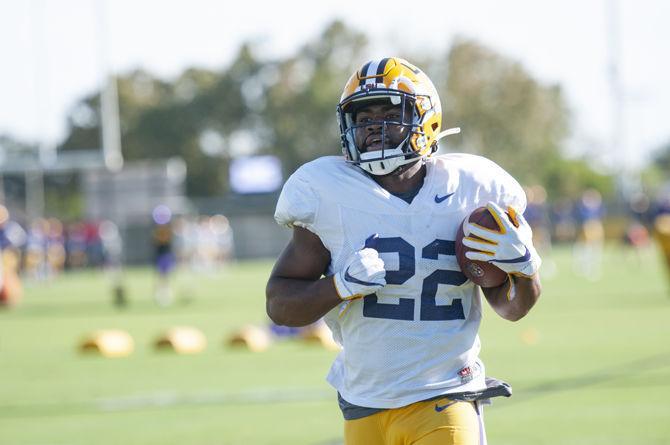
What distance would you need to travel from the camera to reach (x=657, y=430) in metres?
6.64

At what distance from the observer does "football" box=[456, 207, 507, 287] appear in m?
3.55

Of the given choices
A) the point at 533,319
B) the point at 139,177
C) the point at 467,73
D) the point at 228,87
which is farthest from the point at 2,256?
the point at 228,87

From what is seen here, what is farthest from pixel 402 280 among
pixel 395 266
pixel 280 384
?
pixel 280 384

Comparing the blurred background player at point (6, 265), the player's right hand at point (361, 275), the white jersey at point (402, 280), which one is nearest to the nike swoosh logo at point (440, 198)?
the white jersey at point (402, 280)

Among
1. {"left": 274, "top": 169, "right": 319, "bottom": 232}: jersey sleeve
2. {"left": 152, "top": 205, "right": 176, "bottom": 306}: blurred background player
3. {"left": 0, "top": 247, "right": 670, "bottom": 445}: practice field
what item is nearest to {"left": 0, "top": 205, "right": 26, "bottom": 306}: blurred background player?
{"left": 152, "top": 205, "right": 176, "bottom": 306}: blurred background player

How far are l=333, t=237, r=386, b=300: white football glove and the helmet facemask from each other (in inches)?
13.4

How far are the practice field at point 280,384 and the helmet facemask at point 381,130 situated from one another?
3263 millimetres

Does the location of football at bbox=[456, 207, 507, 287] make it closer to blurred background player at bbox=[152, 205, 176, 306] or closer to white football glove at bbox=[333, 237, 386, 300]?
white football glove at bbox=[333, 237, 386, 300]

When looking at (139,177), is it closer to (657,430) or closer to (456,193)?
(657,430)

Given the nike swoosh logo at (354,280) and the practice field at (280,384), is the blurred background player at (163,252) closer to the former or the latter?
the practice field at (280,384)

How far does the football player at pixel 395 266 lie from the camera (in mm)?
3607

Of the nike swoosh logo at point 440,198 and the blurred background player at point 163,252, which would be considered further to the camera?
the blurred background player at point 163,252

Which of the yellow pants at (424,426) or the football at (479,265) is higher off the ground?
the football at (479,265)

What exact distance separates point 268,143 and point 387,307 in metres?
53.9
